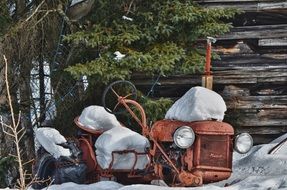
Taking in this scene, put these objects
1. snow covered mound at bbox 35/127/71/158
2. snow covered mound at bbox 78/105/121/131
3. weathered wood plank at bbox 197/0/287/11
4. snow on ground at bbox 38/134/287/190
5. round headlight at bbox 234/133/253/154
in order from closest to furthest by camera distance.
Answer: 1. snow on ground at bbox 38/134/287/190
2. round headlight at bbox 234/133/253/154
3. snow covered mound at bbox 35/127/71/158
4. snow covered mound at bbox 78/105/121/131
5. weathered wood plank at bbox 197/0/287/11

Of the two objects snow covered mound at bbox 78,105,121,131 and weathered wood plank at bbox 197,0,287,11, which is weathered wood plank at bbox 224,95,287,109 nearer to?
weathered wood plank at bbox 197,0,287,11

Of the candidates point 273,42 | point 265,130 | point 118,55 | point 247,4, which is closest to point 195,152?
point 118,55

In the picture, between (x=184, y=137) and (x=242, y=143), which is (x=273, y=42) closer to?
(x=242, y=143)

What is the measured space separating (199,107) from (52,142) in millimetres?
1887

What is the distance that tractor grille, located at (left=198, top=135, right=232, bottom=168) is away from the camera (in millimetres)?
5867

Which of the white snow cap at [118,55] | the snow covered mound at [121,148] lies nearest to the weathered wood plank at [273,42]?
the white snow cap at [118,55]

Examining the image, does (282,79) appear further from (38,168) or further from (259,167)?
(38,168)

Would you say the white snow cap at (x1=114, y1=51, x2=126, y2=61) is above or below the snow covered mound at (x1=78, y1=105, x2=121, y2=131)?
above

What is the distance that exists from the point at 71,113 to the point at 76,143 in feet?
9.34

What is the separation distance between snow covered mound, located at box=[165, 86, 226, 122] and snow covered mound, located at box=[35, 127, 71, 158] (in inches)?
54.5

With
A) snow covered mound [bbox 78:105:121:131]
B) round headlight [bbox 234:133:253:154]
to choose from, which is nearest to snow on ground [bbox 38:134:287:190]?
round headlight [bbox 234:133:253:154]

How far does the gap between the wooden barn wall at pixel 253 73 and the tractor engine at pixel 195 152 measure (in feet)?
11.1

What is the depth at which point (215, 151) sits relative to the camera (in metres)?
5.93

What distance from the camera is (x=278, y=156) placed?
6965mm
